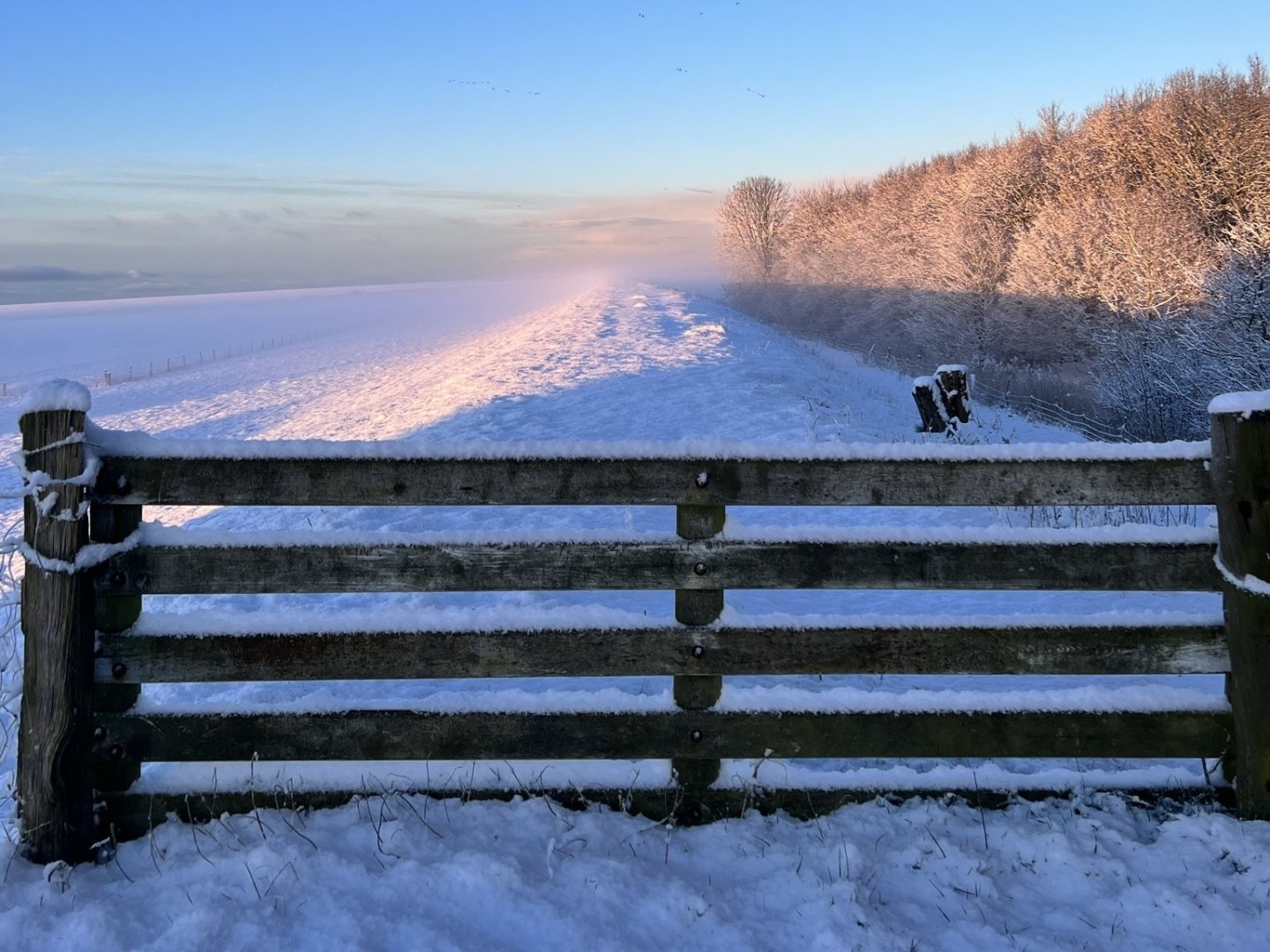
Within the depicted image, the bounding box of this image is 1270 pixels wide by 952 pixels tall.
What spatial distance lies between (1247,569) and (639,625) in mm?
2600

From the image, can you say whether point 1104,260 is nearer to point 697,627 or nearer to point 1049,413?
point 1049,413

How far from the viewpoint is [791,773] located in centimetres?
A: 394

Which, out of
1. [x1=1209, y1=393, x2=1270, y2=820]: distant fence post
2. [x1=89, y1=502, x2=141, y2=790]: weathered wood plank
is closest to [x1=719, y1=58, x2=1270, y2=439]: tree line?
[x1=1209, y1=393, x2=1270, y2=820]: distant fence post

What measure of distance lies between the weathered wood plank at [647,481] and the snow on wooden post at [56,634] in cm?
17

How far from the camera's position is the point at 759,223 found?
311 ft

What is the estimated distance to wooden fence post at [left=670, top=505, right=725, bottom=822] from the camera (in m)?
3.83

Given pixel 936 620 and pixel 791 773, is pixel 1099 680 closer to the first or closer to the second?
pixel 936 620

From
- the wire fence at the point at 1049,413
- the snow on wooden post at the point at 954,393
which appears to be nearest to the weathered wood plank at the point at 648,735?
the snow on wooden post at the point at 954,393

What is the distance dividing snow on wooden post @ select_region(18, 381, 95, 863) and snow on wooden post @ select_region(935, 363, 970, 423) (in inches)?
585

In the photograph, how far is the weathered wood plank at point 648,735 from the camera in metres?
3.82

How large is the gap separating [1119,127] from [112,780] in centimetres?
4611

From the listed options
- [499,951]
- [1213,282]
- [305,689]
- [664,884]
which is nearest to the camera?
[499,951]

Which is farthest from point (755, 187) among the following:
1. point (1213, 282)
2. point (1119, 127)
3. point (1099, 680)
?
point (1099, 680)

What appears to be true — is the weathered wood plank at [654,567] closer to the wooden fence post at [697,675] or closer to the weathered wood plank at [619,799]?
the wooden fence post at [697,675]
